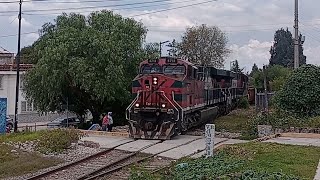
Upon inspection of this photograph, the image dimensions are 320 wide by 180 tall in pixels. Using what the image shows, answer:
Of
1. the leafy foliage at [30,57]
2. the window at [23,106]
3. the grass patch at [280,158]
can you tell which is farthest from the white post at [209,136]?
the window at [23,106]

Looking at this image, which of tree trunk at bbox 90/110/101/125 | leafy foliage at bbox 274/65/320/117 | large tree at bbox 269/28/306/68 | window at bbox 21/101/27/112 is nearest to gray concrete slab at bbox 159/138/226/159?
leafy foliage at bbox 274/65/320/117

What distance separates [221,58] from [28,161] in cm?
5815

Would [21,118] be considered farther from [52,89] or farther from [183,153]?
[183,153]

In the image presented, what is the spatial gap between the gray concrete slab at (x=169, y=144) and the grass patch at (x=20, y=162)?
151 inches

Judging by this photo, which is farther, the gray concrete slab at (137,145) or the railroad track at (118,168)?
the gray concrete slab at (137,145)

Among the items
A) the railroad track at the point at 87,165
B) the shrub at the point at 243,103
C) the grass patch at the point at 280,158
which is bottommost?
the railroad track at the point at 87,165

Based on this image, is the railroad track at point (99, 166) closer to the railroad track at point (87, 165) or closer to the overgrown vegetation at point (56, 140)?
the railroad track at point (87, 165)

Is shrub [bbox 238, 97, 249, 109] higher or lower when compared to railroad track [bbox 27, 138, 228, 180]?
higher

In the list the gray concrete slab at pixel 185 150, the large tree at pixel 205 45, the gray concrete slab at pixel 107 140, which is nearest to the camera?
the gray concrete slab at pixel 185 150

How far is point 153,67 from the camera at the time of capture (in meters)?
24.6

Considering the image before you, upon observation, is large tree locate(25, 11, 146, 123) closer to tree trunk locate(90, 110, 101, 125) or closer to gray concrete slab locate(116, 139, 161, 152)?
tree trunk locate(90, 110, 101, 125)

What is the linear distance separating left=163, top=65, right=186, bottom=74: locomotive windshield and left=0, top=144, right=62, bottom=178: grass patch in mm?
8042

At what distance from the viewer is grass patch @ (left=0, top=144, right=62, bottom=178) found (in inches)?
612

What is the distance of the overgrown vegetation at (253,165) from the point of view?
10758 mm
